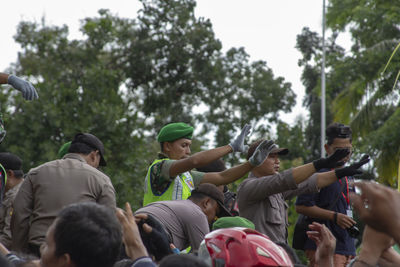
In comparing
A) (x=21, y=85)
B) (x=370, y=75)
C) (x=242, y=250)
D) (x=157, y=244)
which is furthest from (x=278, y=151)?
(x=370, y=75)

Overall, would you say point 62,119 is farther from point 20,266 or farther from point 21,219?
point 20,266

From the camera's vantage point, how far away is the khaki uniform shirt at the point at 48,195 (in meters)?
5.11

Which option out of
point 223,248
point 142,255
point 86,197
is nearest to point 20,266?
point 142,255

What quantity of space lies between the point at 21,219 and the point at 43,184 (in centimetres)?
30

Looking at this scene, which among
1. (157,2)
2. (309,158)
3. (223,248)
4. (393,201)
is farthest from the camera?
(309,158)

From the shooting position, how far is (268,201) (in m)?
5.85

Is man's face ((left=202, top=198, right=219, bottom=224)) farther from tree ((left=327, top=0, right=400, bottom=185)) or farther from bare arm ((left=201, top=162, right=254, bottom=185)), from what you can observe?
tree ((left=327, top=0, right=400, bottom=185))

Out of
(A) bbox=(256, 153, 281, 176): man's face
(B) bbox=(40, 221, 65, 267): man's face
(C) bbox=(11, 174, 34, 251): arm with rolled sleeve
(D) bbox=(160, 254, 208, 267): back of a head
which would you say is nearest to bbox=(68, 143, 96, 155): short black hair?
(C) bbox=(11, 174, 34, 251): arm with rolled sleeve

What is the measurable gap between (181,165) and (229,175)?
0.79 metres

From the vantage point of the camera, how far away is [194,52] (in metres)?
20.3

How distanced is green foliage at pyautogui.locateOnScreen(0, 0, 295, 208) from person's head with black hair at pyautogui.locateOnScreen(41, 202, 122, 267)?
12323 millimetres

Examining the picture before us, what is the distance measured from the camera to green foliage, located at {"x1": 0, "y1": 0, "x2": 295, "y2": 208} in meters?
17.3

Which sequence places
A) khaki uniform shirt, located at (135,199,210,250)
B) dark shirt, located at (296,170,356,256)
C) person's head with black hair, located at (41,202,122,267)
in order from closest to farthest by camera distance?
person's head with black hair, located at (41,202,122,267) < khaki uniform shirt, located at (135,199,210,250) < dark shirt, located at (296,170,356,256)

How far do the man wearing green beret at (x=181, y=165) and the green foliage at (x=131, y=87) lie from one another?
921 centimetres
